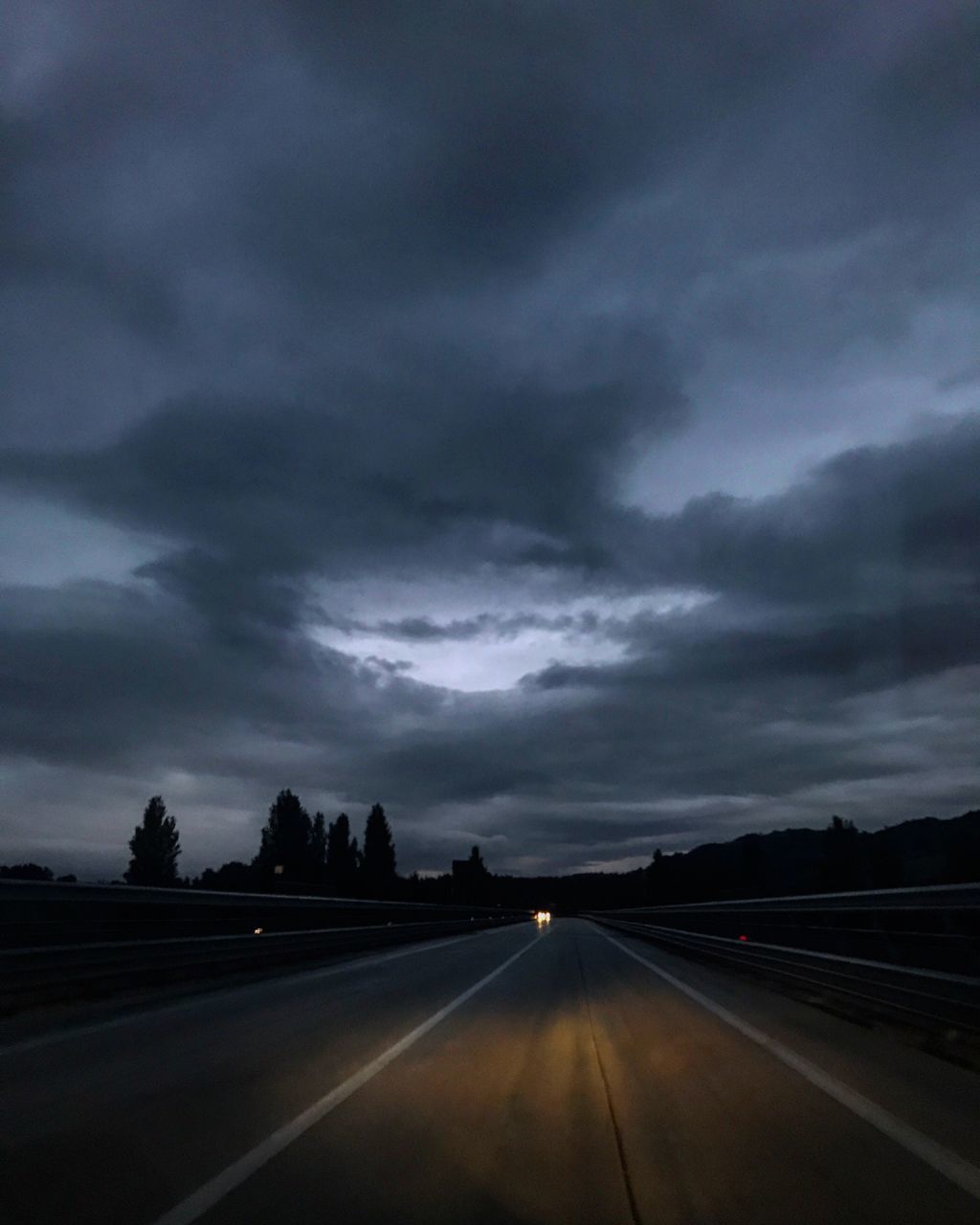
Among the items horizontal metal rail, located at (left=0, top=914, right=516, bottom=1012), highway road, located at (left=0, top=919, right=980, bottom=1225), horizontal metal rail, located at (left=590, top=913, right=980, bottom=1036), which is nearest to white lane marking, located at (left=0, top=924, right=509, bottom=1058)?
highway road, located at (left=0, top=919, right=980, bottom=1225)

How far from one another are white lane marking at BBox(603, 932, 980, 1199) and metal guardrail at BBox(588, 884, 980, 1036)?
1525 mm

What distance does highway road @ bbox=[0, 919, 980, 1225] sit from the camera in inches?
256

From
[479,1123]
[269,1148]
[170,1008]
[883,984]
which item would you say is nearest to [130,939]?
[170,1008]

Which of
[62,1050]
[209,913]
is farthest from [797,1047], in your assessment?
[209,913]

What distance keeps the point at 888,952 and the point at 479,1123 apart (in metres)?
8.57

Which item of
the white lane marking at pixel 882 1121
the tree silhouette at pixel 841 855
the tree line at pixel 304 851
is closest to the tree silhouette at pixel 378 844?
the tree line at pixel 304 851

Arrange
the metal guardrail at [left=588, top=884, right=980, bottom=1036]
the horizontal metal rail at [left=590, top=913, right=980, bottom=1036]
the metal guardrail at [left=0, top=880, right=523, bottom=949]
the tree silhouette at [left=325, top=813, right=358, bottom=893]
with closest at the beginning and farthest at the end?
the horizontal metal rail at [left=590, top=913, right=980, bottom=1036] < the metal guardrail at [left=588, top=884, right=980, bottom=1036] < the metal guardrail at [left=0, top=880, right=523, bottom=949] < the tree silhouette at [left=325, top=813, right=358, bottom=893]

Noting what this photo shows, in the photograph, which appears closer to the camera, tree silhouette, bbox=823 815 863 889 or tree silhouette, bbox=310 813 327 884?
tree silhouette, bbox=823 815 863 889

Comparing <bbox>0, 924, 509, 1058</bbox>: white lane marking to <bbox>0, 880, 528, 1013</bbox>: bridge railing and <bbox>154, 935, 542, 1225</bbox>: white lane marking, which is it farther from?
<bbox>154, 935, 542, 1225</bbox>: white lane marking

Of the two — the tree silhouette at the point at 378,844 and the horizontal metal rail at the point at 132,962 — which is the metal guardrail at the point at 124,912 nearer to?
the horizontal metal rail at the point at 132,962

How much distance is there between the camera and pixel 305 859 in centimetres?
15112

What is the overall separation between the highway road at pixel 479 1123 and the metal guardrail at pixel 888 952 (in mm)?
554

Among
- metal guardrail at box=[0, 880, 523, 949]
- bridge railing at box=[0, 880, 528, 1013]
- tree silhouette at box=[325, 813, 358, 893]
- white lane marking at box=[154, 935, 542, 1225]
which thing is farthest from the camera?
tree silhouette at box=[325, 813, 358, 893]

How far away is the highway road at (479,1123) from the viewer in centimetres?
651
